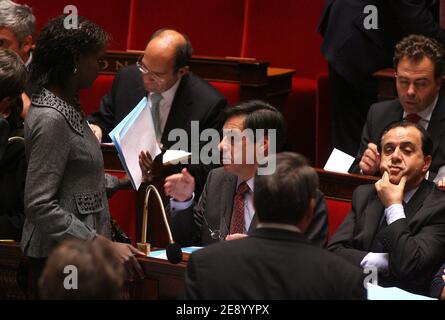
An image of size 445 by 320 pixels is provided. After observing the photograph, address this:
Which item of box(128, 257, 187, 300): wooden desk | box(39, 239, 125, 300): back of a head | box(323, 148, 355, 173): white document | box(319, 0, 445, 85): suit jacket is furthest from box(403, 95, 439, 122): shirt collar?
box(39, 239, 125, 300): back of a head

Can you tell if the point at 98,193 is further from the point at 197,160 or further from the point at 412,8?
the point at 412,8

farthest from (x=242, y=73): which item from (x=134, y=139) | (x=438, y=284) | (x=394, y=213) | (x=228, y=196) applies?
(x=438, y=284)

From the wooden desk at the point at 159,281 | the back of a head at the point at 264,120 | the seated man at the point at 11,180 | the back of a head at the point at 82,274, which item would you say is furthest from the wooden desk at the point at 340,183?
the back of a head at the point at 82,274

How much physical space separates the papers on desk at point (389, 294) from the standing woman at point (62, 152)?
0.58 metres

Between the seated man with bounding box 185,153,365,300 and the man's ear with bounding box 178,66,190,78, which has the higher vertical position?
the man's ear with bounding box 178,66,190,78

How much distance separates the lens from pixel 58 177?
7.03ft

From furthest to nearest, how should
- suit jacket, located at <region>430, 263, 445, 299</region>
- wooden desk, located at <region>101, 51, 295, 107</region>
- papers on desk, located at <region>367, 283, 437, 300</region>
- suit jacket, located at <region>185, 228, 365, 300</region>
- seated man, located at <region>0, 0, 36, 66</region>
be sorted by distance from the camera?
1. wooden desk, located at <region>101, 51, 295, 107</region>
2. seated man, located at <region>0, 0, 36, 66</region>
3. suit jacket, located at <region>430, 263, 445, 299</region>
4. papers on desk, located at <region>367, 283, 437, 300</region>
5. suit jacket, located at <region>185, 228, 365, 300</region>

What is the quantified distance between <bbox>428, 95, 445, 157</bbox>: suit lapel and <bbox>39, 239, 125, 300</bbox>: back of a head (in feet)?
5.70

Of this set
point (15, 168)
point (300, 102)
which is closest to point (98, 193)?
point (15, 168)

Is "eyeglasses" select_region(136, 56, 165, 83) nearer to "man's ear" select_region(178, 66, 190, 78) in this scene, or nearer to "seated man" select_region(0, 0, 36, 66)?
"man's ear" select_region(178, 66, 190, 78)

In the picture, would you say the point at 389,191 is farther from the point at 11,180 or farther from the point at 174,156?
the point at 11,180

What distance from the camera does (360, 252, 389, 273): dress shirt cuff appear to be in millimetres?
2516

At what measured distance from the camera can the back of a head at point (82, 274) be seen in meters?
1.46
